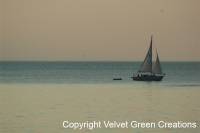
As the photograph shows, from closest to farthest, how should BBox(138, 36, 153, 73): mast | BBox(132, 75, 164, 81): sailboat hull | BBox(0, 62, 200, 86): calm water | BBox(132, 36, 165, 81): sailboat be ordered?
BBox(138, 36, 153, 73): mast < BBox(132, 36, 165, 81): sailboat < BBox(132, 75, 164, 81): sailboat hull < BBox(0, 62, 200, 86): calm water

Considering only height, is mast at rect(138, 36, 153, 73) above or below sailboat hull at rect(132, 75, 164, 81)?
above

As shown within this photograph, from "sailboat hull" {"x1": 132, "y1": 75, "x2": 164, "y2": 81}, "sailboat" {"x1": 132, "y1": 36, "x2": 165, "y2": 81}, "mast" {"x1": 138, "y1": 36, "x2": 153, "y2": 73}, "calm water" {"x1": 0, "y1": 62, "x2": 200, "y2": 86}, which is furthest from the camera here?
"calm water" {"x1": 0, "y1": 62, "x2": 200, "y2": 86}

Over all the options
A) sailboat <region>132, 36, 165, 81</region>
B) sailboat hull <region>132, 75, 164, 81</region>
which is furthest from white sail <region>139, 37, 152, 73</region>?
sailboat hull <region>132, 75, 164, 81</region>

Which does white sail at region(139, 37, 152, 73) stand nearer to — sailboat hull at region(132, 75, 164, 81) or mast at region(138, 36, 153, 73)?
mast at region(138, 36, 153, 73)

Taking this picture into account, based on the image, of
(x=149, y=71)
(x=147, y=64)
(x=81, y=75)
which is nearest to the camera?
(x=147, y=64)

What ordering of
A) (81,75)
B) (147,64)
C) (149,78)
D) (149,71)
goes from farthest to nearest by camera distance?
(81,75) < (149,71) < (149,78) < (147,64)

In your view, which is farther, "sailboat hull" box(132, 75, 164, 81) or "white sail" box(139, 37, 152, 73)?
"sailboat hull" box(132, 75, 164, 81)

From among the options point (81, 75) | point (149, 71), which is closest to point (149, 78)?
point (149, 71)

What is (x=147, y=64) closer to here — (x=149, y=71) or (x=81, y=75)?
(x=149, y=71)

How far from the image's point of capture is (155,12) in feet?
24.8

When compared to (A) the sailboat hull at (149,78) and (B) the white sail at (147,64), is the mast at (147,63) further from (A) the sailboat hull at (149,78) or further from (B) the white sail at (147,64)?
(A) the sailboat hull at (149,78)

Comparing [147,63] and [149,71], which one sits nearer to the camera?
[147,63]

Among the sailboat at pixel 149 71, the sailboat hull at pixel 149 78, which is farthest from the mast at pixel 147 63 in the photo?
the sailboat hull at pixel 149 78

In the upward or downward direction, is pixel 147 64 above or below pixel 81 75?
above
